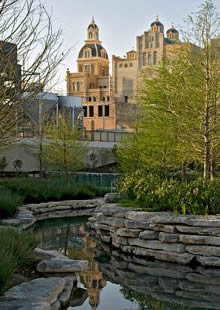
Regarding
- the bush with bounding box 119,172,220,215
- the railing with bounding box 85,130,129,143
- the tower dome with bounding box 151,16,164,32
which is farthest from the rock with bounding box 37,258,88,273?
the tower dome with bounding box 151,16,164,32

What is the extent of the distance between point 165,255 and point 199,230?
80cm

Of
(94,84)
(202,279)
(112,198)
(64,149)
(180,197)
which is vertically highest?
(94,84)

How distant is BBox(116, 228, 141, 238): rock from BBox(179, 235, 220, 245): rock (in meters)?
1.12

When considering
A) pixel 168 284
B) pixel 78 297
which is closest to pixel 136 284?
pixel 168 284

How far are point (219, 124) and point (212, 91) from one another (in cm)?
78

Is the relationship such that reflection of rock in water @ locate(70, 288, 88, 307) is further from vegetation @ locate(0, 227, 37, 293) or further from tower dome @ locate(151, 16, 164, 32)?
tower dome @ locate(151, 16, 164, 32)

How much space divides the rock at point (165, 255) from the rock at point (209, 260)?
18 cm

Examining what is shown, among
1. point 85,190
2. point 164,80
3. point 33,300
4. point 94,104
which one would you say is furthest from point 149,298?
point 94,104

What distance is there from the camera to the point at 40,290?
6.05m

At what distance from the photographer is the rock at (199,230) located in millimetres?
8609

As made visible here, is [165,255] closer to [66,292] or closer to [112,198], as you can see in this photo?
[66,292]

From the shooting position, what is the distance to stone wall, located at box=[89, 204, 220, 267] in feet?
28.3

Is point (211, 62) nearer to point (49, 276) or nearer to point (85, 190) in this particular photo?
point (49, 276)

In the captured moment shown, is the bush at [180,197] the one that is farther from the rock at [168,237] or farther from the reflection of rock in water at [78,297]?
the reflection of rock in water at [78,297]
